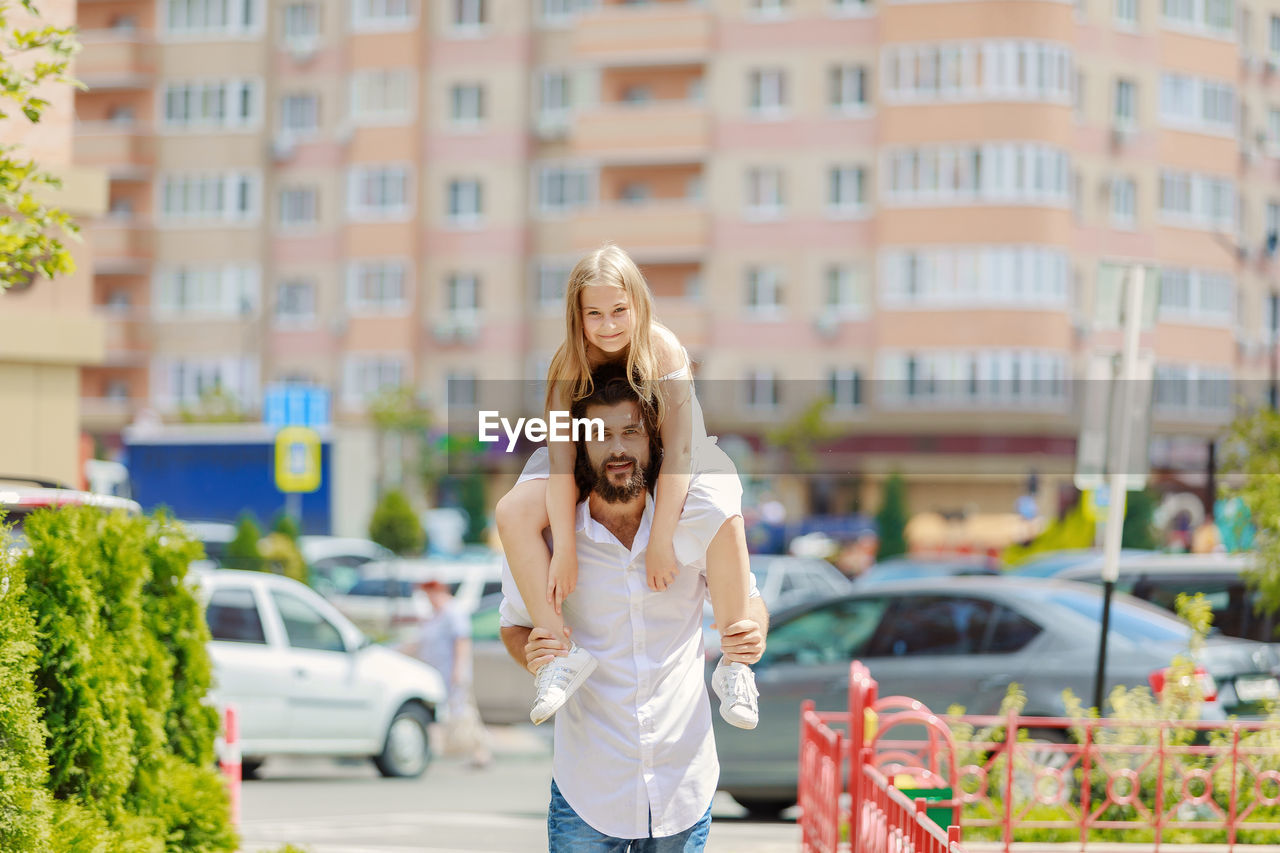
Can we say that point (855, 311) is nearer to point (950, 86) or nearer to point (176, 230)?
point (950, 86)

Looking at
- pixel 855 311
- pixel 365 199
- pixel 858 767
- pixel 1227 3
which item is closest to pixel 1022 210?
pixel 855 311

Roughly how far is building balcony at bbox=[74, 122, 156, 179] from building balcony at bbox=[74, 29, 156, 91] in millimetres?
1507

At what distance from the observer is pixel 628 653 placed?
396cm

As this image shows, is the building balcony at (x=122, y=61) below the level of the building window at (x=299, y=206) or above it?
above

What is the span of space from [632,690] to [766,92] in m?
52.6

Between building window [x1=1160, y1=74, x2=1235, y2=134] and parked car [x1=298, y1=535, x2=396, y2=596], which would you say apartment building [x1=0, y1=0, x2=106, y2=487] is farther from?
building window [x1=1160, y1=74, x2=1235, y2=134]

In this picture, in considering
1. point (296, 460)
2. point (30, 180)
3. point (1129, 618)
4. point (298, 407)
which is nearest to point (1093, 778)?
point (1129, 618)

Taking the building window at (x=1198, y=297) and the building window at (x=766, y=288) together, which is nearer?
the building window at (x=1198, y=297)

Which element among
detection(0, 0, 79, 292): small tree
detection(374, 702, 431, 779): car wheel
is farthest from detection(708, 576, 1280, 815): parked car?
detection(0, 0, 79, 292): small tree

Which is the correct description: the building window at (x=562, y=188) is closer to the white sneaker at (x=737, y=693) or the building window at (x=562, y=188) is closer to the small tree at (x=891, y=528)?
the small tree at (x=891, y=528)

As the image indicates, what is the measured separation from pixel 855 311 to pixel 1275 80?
617 inches

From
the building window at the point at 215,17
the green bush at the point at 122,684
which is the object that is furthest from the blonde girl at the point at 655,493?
the building window at the point at 215,17

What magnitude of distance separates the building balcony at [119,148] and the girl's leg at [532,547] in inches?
2452

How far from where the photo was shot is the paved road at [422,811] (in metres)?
11.3
